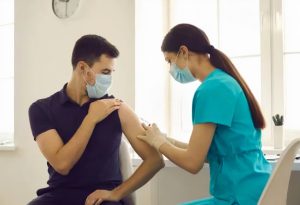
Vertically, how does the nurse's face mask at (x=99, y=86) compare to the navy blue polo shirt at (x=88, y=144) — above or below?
above

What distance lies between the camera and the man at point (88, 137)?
1467 millimetres

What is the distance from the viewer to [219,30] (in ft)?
8.37

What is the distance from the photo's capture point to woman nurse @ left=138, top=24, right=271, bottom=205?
126 centimetres

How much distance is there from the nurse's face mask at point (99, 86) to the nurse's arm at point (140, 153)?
0.11 m

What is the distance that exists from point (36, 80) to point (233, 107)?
1.99 meters

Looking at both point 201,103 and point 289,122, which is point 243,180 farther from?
point 289,122

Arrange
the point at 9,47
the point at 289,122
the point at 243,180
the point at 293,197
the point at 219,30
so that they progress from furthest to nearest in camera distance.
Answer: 1. the point at 9,47
2. the point at 219,30
3. the point at 289,122
4. the point at 293,197
5. the point at 243,180

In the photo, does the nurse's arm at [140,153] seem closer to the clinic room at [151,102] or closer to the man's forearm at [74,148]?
the clinic room at [151,102]

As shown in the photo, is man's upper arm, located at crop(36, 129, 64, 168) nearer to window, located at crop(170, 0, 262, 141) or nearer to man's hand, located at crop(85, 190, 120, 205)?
man's hand, located at crop(85, 190, 120, 205)

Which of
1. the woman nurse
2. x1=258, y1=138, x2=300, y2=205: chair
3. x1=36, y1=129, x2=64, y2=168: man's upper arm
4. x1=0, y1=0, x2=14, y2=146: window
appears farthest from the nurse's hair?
x1=0, y1=0, x2=14, y2=146: window

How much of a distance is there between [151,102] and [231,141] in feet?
4.26

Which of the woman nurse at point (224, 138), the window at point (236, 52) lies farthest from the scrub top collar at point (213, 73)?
the window at point (236, 52)

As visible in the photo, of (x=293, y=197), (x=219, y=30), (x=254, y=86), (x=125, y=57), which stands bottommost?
(x=293, y=197)

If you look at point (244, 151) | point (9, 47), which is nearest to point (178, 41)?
point (244, 151)
